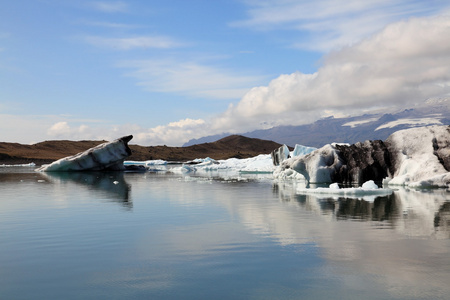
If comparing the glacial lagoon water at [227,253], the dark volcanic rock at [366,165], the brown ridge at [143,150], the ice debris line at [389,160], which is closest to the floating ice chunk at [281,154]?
the ice debris line at [389,160]

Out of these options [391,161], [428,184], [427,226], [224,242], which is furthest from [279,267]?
[391,161]

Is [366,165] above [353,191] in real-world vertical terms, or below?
above

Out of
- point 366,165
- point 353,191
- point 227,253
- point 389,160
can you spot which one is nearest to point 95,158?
point 366,165

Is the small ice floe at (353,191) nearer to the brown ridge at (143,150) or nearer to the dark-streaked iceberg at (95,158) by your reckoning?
the dark-streaked iceberg at (95,158)

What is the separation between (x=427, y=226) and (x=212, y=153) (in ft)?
384

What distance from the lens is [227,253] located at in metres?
7.86

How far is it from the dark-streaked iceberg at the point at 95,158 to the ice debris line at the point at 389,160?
67.9 ft

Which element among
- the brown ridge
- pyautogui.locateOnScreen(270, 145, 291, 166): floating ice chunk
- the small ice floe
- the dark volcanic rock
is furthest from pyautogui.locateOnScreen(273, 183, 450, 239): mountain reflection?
the brown ridge

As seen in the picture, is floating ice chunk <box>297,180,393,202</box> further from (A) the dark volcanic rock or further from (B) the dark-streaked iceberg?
(B) the dark-streaked iceberg

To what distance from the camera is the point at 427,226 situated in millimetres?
10578

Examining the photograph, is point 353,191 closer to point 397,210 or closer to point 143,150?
point 397,210

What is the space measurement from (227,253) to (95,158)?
36.0 meters

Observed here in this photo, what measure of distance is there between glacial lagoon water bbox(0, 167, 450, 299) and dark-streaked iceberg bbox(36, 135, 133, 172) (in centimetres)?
2772

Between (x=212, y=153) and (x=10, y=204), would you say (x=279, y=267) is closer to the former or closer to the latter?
(x=10, y=204)
